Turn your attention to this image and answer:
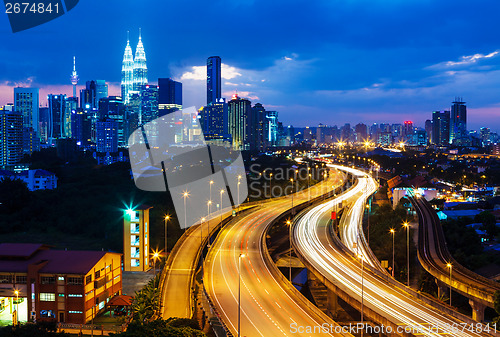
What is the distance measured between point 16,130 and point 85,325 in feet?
235

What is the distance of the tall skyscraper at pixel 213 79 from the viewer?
18625 cm

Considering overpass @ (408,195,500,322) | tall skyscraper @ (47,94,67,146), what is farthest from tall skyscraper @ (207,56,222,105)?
overpass @ (408,195,500,322)

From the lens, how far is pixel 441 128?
188875mm

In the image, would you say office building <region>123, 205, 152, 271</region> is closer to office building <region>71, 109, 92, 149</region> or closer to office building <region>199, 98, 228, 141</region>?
office building <region>199, 98, 228, 141</region>

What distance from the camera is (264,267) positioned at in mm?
19891

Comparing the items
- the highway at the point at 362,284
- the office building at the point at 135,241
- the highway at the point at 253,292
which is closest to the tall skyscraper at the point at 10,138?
the highway at the point at 253,292

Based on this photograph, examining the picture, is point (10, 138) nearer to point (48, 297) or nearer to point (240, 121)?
point (48, 297)

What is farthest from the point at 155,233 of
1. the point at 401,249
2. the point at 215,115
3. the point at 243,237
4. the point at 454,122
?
the point at 454,122

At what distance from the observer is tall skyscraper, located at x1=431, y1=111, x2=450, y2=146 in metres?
188

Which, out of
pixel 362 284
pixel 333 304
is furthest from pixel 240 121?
pixel 362 284

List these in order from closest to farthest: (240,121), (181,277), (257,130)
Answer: (181,277), (240,121), (257,130)

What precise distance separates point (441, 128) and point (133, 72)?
132813mm

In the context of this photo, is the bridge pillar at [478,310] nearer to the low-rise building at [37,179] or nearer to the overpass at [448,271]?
the overpass at [448,271]

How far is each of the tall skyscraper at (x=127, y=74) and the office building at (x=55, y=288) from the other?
165709 mm
